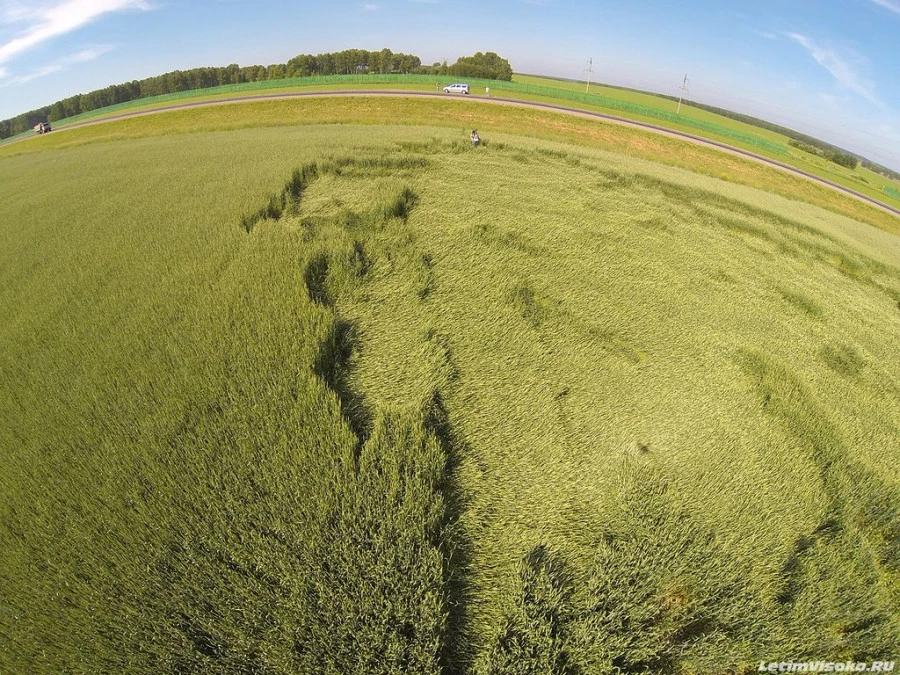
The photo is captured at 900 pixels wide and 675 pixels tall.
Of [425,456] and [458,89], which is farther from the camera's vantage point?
[458,89]

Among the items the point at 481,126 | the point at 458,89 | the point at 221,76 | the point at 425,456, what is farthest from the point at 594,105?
the point at 221,76

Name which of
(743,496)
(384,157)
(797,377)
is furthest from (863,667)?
(384,157)

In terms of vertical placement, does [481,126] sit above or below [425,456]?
above

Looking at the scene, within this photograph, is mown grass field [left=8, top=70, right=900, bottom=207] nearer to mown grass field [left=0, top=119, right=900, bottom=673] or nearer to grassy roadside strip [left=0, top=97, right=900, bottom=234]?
grassy roadside strip [left=0, top=97, right=900, bottom=234]

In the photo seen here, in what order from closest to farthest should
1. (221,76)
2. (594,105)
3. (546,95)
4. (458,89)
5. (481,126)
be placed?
1. (481,126)
2. (458,89)
3. (594,105)
4. (546,95)
5. (221,76)

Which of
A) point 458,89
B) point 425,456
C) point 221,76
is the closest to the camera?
point 425,456

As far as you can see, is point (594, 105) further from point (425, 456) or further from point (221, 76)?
point (221, 76)
